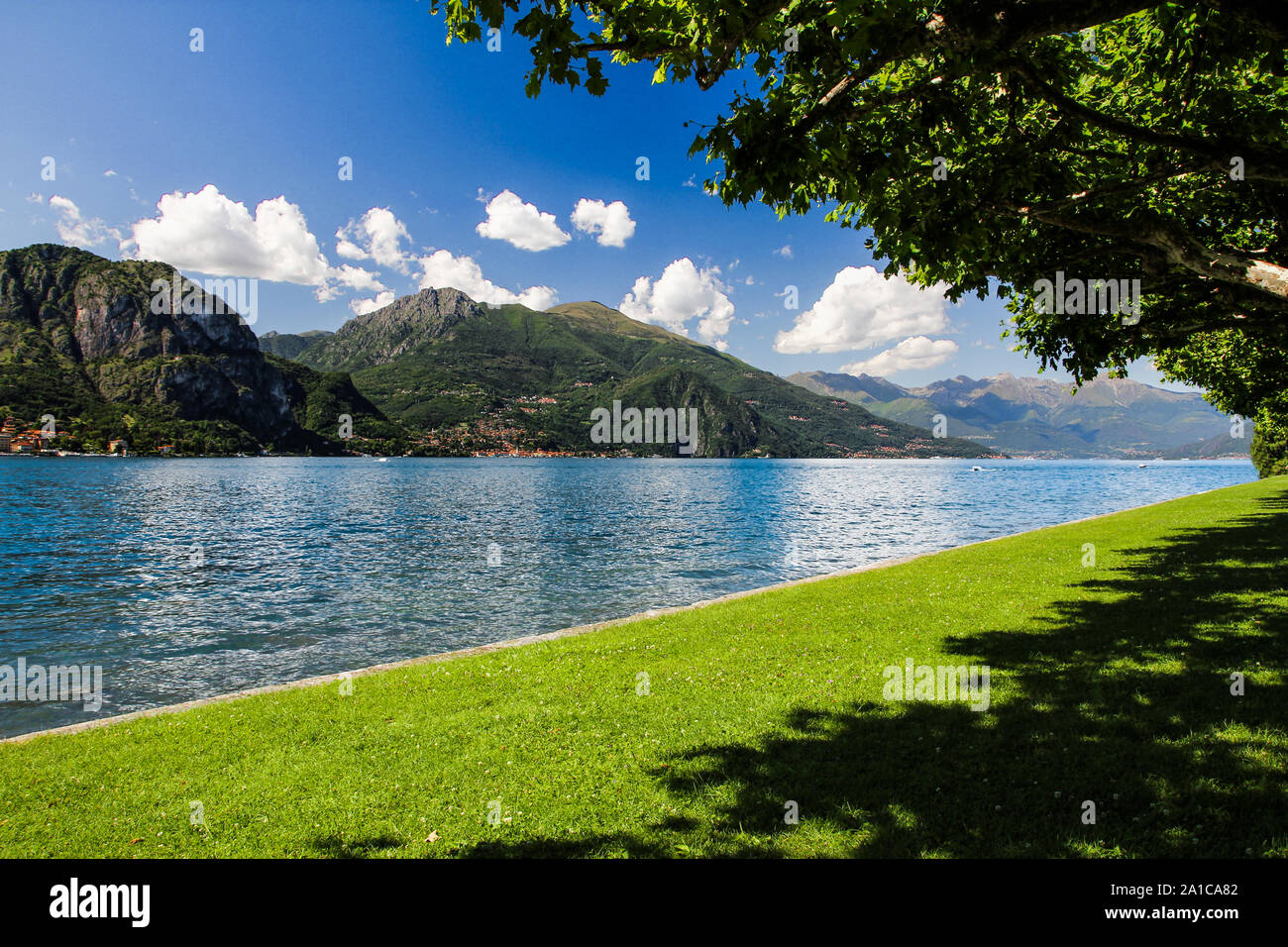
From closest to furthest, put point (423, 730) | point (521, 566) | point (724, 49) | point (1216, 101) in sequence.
Answer: 1. point (724, 49)
2. point (423, 730)
3. point (1216, 101)
4. point (521, 566)

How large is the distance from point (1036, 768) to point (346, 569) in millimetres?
31076

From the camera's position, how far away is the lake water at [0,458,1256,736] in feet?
56.8

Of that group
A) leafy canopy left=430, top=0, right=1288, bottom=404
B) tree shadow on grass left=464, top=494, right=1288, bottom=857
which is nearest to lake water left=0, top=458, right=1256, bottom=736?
tree shadow on grass left=464, top=494, right=1288, bottom=857


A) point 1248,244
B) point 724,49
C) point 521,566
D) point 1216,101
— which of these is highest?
point 1216,101

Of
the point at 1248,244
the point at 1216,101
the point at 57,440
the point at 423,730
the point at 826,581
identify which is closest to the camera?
the point at 423,730

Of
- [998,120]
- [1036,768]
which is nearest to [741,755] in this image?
[1036,768]

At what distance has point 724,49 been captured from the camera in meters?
5.91

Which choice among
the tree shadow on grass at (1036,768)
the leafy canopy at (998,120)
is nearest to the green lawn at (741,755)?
the tree shadow on grass at (1036,768)

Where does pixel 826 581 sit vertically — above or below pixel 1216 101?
below

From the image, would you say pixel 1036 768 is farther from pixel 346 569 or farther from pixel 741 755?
pixel 346 569
